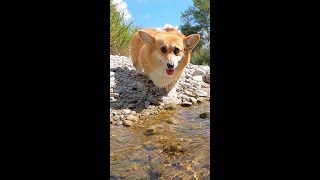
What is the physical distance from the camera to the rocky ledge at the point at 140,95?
12.1 feet

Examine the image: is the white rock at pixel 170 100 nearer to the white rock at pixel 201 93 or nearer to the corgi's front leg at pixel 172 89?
the corgi's front leg at pixel 172 89

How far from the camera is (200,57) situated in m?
7.68

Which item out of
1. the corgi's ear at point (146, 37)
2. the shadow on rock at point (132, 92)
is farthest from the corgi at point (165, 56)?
the shadow on rock at point (132, 92)

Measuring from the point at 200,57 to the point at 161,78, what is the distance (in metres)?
3.62

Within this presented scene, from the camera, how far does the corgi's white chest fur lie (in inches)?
165

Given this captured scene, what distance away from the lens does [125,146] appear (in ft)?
9.11

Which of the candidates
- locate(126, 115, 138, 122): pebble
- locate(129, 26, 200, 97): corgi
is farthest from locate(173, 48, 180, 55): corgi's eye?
locate(126, 115, 138, 122): pebble
